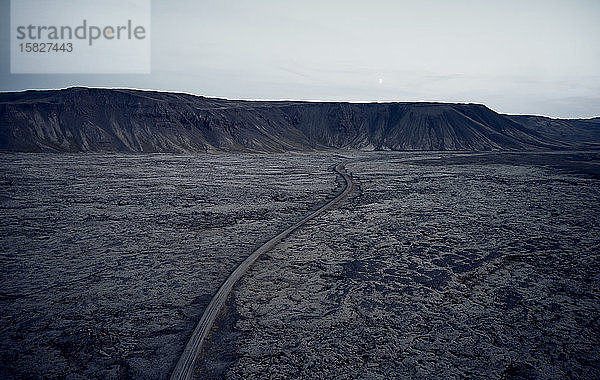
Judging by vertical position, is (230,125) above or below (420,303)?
above

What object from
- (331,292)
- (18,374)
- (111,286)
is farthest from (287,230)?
(18,374)

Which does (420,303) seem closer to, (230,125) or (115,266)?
(115,266)

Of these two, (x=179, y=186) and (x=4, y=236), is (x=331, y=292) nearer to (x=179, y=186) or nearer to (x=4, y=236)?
(x=4, y=236)

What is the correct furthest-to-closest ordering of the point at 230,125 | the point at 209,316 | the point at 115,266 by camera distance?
the point at 230,125, the point at 115,266, the point at 209,316

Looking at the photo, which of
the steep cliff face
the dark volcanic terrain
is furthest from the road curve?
the steep cliff face

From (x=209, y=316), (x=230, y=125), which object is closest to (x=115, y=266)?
(x=209, y=316)
